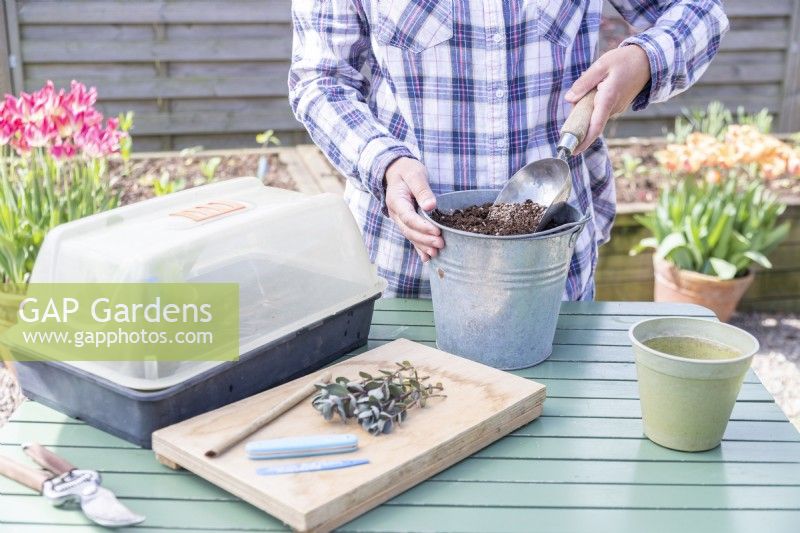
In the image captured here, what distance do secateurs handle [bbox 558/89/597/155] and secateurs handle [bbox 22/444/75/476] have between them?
35.9 inches

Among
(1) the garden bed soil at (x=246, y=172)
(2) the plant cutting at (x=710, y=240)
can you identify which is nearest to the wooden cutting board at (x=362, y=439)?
(2) the plant cutting at (x=710, y=240)

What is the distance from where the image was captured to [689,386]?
1.28 meters

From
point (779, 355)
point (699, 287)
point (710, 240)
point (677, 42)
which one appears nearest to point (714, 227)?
point (710, 240)

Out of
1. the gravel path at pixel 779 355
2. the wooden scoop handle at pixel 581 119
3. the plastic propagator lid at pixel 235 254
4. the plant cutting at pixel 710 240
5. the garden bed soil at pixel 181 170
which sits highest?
the wooden scoop handle at pixel 581 119

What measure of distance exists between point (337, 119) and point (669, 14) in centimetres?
69

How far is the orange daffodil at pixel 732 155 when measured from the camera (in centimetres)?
395

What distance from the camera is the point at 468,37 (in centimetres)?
177

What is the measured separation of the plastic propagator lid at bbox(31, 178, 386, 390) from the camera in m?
1.32

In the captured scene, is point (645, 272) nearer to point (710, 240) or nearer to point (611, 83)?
point (710, 240)

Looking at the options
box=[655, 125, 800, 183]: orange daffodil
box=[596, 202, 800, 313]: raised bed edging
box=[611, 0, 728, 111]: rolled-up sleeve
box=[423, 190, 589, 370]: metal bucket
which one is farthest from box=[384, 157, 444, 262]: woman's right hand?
box=[655, 125, 800, 183]: orange daffodil

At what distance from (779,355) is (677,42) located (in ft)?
8.68

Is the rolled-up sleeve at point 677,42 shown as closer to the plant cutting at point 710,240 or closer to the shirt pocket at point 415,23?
the shirt pocket at point 415,23
